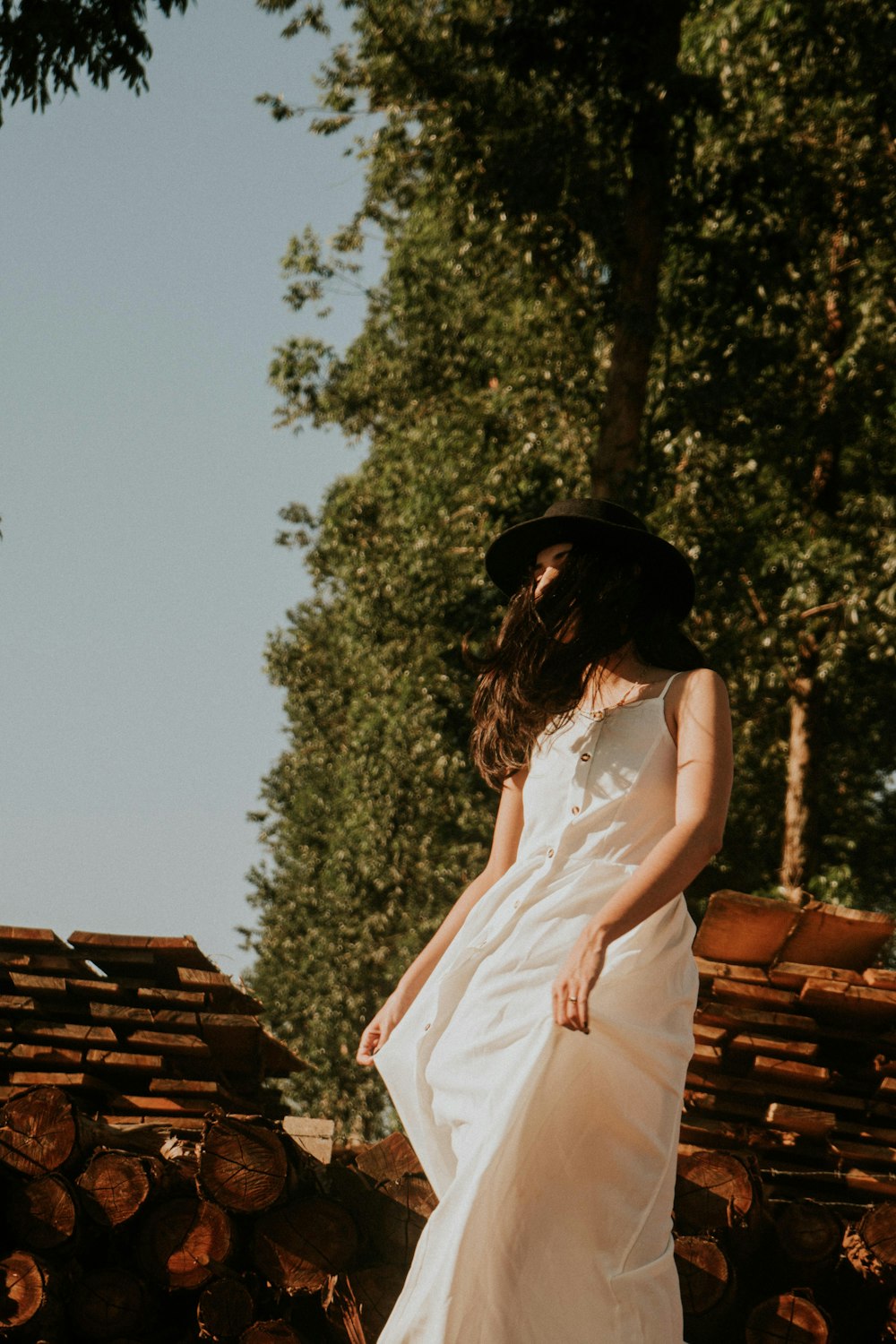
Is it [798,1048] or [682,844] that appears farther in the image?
[798,1048]

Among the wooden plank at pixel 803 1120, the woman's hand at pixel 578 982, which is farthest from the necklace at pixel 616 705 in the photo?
the wooden plank at pixel 803 1120

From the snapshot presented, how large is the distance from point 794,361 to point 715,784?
45.8ft

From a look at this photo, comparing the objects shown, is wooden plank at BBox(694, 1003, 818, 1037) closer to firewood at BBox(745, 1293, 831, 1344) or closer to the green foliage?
firewood at BBox(745, 1293, 831, 1344)

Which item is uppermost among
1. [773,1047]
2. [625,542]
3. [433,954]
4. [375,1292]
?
[625,542]

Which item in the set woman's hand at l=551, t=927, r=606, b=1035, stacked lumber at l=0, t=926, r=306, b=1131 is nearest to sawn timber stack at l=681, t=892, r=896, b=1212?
stacked lumber at l=0, t=926, r=306, b=1131

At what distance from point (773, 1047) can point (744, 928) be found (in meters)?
0.54

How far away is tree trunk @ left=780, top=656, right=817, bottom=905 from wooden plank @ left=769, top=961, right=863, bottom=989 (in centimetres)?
1091

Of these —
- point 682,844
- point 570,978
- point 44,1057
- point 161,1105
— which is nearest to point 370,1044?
point 570,978

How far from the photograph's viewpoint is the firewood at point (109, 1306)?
5199 millimetres

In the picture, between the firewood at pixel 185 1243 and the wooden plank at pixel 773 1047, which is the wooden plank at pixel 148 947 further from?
the wooden plank at pixel 773 1047

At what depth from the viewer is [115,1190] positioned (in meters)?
5.22

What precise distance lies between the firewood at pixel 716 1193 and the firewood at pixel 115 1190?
203cm

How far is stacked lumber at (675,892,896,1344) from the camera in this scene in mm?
5227

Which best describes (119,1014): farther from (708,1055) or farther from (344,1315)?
(708,1055)
